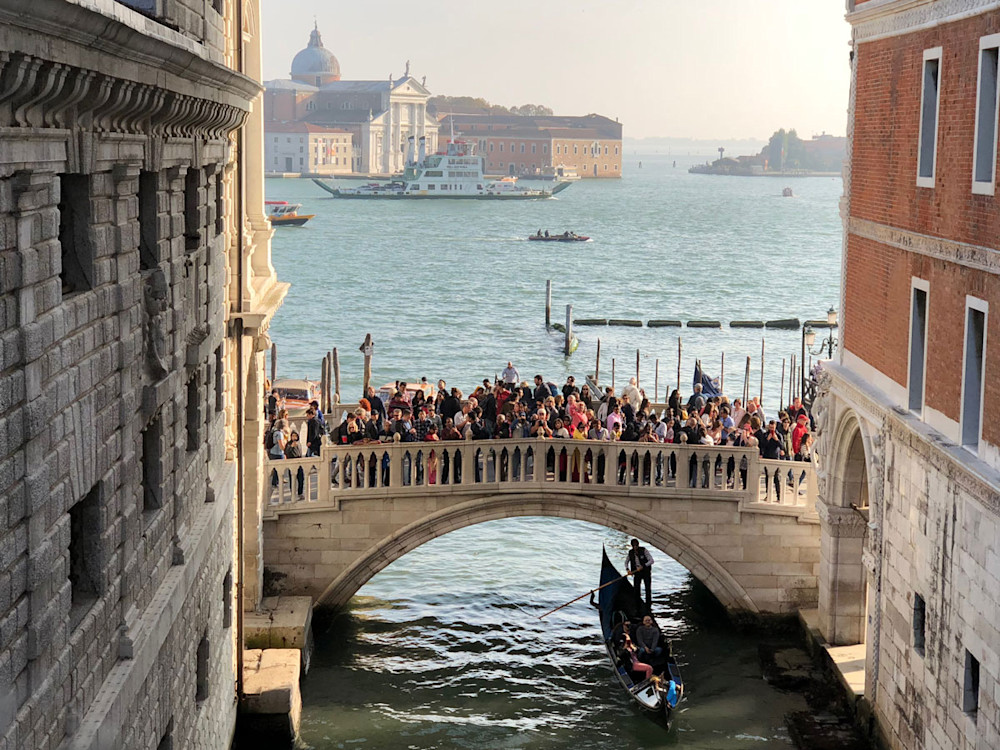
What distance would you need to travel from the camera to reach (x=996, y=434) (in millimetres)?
13711

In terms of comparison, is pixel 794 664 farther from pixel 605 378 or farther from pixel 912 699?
pixel 605 378

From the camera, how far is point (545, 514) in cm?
2169

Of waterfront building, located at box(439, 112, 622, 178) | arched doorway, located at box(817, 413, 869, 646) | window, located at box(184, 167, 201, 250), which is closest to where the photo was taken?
window, located at box(184, 167, 201, 250)

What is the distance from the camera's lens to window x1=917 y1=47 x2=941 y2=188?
1593 cm

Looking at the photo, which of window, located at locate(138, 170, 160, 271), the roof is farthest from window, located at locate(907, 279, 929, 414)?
the roof

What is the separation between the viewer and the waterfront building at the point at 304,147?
18925 cm

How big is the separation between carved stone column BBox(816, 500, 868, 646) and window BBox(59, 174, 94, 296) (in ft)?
Result: 41.1

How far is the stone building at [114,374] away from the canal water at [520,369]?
4.75 metres

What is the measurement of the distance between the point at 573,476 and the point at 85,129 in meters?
13.5

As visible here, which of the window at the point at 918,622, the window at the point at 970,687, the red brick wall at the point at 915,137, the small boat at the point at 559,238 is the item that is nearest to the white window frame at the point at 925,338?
the red brick wall at the point at 915,137

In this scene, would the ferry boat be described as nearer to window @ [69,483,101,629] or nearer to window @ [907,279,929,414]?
window @ [907,279,929,414]

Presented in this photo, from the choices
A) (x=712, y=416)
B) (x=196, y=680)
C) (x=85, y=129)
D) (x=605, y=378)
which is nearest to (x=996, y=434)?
(x=196, y=680)

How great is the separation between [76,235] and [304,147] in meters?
184

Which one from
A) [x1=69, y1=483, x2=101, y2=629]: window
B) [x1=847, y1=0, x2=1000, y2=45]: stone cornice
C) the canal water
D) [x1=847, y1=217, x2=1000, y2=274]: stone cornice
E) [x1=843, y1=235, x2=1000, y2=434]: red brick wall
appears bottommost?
the canal water
